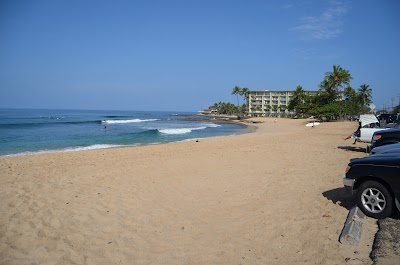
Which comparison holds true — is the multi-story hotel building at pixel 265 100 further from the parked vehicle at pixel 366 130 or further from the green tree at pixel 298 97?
the parked vehicle at pixel 366 130

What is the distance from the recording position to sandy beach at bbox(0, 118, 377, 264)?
4098mm

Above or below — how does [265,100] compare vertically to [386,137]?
above

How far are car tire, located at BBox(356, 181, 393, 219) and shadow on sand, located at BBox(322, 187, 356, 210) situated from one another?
22.3 inches

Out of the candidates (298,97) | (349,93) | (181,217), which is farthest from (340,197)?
(298,97)

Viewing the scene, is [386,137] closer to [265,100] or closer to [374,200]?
[374,200]

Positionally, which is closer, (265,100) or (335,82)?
(335,82)

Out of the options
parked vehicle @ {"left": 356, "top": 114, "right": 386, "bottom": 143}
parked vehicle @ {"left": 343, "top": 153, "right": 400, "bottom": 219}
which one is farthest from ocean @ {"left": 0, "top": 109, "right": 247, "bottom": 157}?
parked vehicle @ {"left": 343, "top": 153, "right": 400, "bottom": 219}

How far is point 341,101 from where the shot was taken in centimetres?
6669

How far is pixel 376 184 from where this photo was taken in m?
4.75

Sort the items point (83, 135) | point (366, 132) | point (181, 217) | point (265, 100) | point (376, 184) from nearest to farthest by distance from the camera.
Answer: point (376, 184) < point (181, 217) < point (366, 132) < point (83, 135) < point (265, 100)

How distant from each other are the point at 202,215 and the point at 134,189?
9.73 ft

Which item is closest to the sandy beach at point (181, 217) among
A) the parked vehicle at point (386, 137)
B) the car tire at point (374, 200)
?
the car tire at point (374, 200)

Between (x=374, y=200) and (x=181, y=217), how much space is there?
3723mm

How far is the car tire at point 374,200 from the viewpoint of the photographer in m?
4.57
